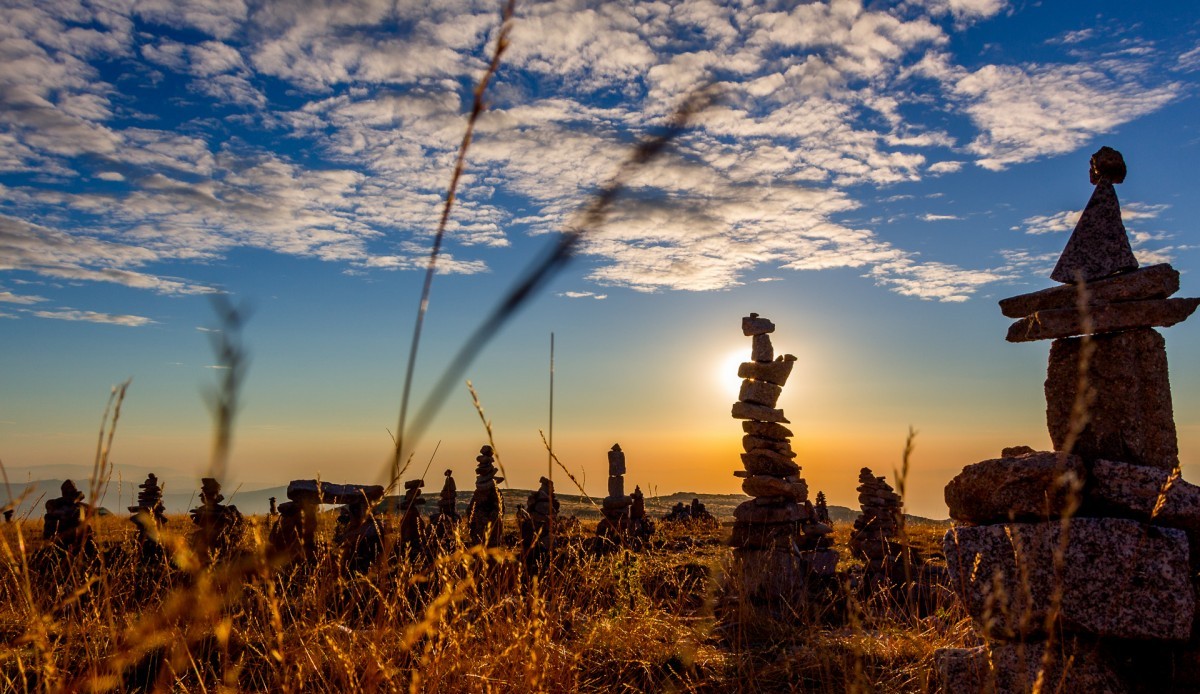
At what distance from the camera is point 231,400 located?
878 mm

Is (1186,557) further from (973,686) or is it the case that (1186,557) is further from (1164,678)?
(973,686)

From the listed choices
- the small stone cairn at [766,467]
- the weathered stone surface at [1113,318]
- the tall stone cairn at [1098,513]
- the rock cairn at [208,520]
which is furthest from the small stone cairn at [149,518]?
the small stone cairn at [766,467]

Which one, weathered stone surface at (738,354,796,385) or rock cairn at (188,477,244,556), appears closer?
rock cairn at (188,477,244,556)

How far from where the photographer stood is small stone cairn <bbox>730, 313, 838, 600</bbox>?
1343 cm

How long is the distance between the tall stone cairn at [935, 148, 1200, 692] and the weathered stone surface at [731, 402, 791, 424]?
8.85 meters

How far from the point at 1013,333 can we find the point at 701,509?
23733mm

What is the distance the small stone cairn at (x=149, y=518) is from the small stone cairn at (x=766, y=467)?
9061 mm

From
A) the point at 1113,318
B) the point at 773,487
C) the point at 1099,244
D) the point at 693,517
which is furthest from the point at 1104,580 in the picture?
the point at 693,517

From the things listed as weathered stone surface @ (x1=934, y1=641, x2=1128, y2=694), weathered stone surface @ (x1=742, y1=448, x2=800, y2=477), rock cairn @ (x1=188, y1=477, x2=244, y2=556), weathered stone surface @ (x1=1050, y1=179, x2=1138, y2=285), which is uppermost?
weathered stone surface @ (x1=1050, y1=179, x2=1138, y2=285)

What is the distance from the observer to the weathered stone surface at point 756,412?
541 inches

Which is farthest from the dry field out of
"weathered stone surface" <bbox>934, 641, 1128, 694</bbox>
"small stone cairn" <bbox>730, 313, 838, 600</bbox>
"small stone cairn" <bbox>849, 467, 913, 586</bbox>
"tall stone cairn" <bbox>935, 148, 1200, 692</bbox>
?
"small stone cairn" <bbox>849, 467, 913, 586</bbox>

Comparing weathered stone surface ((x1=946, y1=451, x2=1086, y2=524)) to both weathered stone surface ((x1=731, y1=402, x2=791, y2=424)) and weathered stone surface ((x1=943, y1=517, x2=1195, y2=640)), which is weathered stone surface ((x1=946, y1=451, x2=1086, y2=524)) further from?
weathered stone surface ((x1=731, y1=402, x2=791, y2=424))

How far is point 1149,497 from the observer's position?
410 cm

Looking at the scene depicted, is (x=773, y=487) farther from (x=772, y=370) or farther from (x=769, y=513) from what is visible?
(x=772, y=370)
